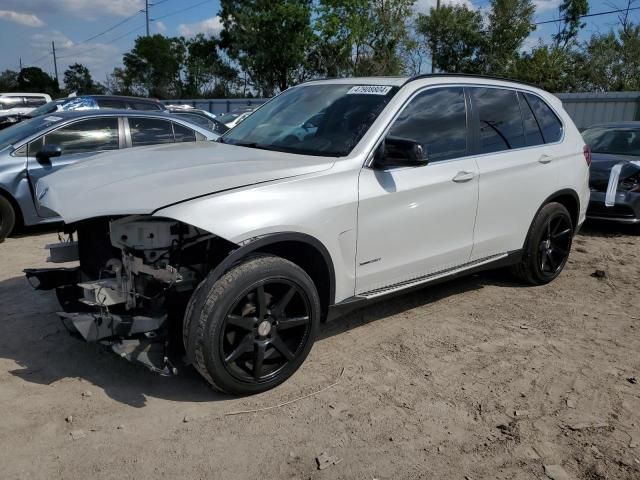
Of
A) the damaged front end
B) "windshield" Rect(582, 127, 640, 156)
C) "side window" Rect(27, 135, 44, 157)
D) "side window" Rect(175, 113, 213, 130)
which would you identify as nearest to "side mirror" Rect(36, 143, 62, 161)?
"side window" Rect(27, 135, 44, 157)

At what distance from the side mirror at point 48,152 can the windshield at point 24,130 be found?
1.97 ft

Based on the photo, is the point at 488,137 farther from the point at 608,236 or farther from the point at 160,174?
the point at 608,236

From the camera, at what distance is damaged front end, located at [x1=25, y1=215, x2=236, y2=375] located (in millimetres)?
2957

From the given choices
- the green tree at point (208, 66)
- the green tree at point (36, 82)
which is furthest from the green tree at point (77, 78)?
the green tree at point (208, 66)

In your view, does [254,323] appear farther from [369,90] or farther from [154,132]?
[154,132]

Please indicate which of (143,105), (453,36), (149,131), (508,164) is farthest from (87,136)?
(453,36)

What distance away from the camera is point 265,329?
3.19 meters

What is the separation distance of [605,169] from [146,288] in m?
6.97

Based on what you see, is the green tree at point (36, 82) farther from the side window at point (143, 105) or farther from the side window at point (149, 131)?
the side window at point (149, 131)

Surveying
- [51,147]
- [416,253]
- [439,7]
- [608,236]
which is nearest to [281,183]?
[416,253]

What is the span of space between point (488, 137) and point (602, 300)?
1.96m

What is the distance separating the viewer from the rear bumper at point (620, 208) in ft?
24.7

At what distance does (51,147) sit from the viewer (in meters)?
6.09

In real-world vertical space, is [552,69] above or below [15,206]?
above
